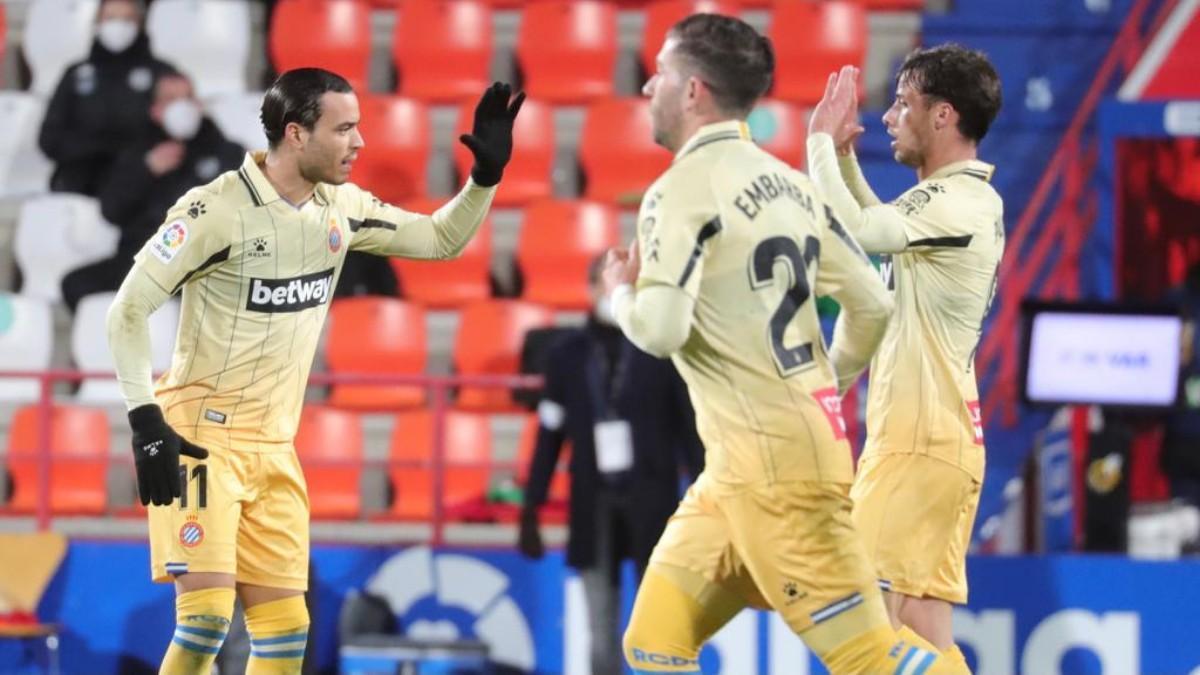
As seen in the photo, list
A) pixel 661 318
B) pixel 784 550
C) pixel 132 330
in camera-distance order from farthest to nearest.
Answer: pixel 132 330
pixel 784 550
pixel 661 318

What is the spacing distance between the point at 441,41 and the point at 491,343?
2461 millimetres

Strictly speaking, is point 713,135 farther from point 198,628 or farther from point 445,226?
point 198,628

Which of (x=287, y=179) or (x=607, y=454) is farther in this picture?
(x=607, y=454)

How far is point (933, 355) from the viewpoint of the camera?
539 centimetres

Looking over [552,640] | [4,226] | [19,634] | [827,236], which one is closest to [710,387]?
[827,236]

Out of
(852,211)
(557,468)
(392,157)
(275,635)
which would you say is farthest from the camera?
(392,157)

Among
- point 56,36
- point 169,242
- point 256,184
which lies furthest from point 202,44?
point 169,242

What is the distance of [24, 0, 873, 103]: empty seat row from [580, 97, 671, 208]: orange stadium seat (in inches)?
20.2

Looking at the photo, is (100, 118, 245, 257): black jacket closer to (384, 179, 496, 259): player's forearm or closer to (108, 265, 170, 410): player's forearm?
(384, 179, 496, 259): player's forearm

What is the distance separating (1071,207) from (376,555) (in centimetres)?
398

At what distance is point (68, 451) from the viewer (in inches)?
407

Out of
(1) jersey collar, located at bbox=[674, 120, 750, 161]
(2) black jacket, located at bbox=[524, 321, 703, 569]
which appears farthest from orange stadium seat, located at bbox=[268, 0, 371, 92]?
(1) jersey collar, located at bbox=[674, 120, 750, 161]

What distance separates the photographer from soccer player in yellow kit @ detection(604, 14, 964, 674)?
4.32 meters

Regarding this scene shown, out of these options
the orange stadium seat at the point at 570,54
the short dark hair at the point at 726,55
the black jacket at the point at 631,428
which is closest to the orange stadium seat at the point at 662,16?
the orange stadium seat at the point at 570,54
